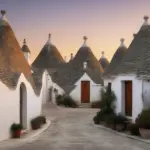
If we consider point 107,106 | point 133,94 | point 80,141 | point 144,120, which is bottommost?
point 80,141

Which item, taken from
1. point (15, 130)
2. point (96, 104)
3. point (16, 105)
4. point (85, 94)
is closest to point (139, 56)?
point (16, 105)

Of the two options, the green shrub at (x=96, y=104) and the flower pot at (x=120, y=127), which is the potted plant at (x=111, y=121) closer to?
the flower pot at (x=120, y=127)

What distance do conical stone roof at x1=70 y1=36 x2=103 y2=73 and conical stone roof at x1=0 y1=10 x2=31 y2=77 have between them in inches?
702

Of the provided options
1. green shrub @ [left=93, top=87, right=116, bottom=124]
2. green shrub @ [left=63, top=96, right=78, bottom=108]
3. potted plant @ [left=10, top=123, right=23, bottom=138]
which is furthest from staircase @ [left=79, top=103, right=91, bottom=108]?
potted plant @ [left=10, top=123, right=23, bottom=138]

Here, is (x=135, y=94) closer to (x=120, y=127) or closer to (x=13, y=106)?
(x=120, y=127)

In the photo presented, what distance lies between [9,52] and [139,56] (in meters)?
6.66

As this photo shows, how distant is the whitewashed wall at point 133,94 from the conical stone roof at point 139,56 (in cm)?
37

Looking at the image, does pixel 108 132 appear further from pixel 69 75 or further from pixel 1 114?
pixel 69 75

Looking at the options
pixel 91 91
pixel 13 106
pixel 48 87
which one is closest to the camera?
pixel 13 106

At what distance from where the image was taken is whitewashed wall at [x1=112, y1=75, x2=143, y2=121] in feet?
49.5

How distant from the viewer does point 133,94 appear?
1572 centimetres

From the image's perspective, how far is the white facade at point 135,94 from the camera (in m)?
14.8

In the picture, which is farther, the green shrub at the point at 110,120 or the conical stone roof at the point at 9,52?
the green shrub at the point at 110,120

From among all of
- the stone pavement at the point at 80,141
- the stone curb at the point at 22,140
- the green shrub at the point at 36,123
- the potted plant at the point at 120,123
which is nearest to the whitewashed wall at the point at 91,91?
the green shrub at the point at 36,123
